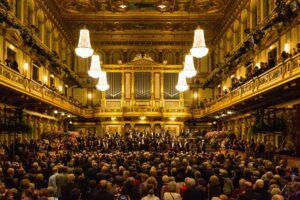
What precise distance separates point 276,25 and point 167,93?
19.7 meters

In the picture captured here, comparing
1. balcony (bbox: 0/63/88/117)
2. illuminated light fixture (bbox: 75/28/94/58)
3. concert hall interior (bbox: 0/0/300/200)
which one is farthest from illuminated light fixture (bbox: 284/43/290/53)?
balcony (bbox: 0/63/88/117)

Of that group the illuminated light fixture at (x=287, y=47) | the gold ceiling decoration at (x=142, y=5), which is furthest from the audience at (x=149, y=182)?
the gold ceiling decoration at (x=142, y=5)

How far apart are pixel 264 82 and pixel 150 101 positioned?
2156 cm

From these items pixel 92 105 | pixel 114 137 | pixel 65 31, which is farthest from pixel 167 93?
pixel 114 137

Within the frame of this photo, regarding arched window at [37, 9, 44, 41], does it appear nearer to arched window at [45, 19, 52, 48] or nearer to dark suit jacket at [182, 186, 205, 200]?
arched window at [45, 19, 52, 48]

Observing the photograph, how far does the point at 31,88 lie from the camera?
23688mm

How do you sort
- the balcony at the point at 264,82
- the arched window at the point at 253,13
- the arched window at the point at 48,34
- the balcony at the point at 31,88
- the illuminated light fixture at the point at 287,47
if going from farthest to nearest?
the arched window at the point at 48,34 → the arched window at the point at 253,13 → the illuminated light fixture at the point at 287,47 → the balcony at the point at 31,88 → the balcony at the point at 264,82

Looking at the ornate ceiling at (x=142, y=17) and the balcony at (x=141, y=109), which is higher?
the ornate ceiling at (x=142, y=17)

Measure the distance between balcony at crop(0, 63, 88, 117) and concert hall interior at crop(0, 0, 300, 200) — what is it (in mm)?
95

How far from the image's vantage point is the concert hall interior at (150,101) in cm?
1218

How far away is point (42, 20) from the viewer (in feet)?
105

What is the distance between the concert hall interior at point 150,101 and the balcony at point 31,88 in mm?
95

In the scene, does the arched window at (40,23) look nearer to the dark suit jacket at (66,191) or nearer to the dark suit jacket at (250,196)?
the dark suit jacket at (66,191)

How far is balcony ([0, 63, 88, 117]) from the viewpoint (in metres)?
19.4
